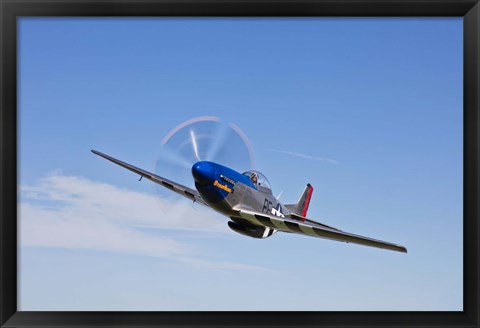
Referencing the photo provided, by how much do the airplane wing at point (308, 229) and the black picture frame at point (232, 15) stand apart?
0.76m

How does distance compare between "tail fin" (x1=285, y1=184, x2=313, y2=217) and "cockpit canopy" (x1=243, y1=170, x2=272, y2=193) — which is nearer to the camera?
"cockpit canopy" (x1=243, y1=170, x2=272, y2=193)

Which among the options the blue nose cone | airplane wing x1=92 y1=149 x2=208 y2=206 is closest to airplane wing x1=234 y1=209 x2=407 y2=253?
the blue nose cone

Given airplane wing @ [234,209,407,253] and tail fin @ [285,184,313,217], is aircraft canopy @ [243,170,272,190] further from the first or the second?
tail fin @ [285,184,313,217]

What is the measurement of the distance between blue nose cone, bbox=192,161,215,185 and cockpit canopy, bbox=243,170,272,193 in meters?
0.72

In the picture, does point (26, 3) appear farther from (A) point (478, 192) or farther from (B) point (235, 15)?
(A) point (478, 192)

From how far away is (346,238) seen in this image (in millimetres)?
→ 5848

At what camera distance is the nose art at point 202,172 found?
690 cm

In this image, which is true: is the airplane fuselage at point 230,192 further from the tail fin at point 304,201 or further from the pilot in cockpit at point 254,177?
the tail fin at point 304,201

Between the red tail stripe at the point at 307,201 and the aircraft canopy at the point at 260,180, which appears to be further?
the red tail stripe at the point at 307,201

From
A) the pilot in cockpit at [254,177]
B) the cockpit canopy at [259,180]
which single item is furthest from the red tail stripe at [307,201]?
the pilot in cockpit at [254,177]

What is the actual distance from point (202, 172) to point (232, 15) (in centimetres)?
342

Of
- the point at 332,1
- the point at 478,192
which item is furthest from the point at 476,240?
the point at 332,1

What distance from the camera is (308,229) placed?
676 centimetres

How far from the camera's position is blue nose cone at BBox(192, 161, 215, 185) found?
272 inches
